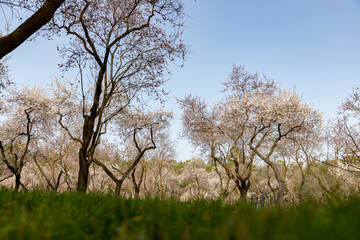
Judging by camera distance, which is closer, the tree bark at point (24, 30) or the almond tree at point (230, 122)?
the tree bark at point (24, 30)

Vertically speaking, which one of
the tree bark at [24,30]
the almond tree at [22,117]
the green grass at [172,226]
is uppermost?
the almond tree at [22,117]

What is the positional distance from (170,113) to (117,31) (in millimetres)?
13946

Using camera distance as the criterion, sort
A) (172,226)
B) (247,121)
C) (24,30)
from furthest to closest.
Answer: (247,121) → (24,30) → (172,226)

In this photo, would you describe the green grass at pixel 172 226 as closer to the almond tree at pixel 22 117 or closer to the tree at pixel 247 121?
the tree at pixel 247 121

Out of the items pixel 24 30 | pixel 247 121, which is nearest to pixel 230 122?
pixel 247 121

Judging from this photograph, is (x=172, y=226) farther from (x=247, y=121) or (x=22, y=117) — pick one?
(x=22, y=117)

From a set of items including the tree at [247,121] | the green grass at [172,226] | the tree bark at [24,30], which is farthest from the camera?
the tree at [247,121]

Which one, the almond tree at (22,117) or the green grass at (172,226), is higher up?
the almond tree at (22,117)

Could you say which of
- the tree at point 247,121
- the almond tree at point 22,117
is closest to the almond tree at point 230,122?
the tree at point 247,121

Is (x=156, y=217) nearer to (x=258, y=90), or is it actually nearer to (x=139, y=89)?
(x=139, y=89)

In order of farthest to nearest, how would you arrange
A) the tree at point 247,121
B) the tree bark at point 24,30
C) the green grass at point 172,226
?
the tree at point 247,121
the tree bark at point 24,30
the green grass at point 172,226

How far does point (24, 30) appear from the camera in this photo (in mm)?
5902

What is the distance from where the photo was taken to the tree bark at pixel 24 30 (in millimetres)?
5801

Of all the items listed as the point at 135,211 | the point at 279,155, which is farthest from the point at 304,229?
the point at 279,155
